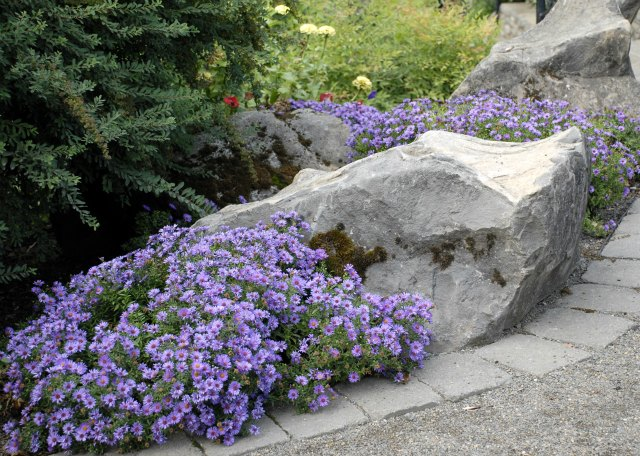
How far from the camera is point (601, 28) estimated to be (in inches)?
268

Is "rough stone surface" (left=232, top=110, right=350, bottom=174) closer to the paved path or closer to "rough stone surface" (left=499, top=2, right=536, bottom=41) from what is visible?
the paved path

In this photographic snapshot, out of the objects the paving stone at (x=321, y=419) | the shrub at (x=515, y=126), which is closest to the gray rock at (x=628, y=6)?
the shrub at (x=515, y=126)

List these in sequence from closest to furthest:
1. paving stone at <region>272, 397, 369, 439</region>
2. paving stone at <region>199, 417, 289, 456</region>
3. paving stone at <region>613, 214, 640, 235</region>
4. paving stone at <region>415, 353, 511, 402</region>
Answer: paving stone at <region>199, 417, 289, 456</region> → paving stone at <region>272, 397, 369, 439</region> → paving stone at <region>415, 353, 511, 402</region> → paving stone at <region>613, 214, 640, 235</region>

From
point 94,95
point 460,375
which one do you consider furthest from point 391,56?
point 460,375

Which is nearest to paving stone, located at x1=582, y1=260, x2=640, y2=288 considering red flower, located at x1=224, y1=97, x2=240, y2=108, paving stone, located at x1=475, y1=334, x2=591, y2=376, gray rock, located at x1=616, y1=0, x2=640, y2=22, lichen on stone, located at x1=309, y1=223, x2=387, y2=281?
paving stone, located at x1=475, y1=334, x2=591, y2=376

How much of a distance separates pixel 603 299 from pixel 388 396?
1.49 meters

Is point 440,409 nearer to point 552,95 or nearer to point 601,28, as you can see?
point 552,95

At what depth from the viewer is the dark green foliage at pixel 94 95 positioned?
144 inches

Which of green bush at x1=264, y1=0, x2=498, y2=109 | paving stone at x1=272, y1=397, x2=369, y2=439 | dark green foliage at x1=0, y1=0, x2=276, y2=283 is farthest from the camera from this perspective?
green bush at x1=264, y1=0, x2=498, y2=109

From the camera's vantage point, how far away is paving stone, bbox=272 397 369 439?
3.05m

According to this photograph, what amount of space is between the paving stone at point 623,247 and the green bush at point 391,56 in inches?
138

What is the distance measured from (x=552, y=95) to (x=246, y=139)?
2877 mm

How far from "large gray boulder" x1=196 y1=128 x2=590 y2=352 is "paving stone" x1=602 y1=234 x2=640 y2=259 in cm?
89

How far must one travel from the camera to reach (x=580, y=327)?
3824 mm
